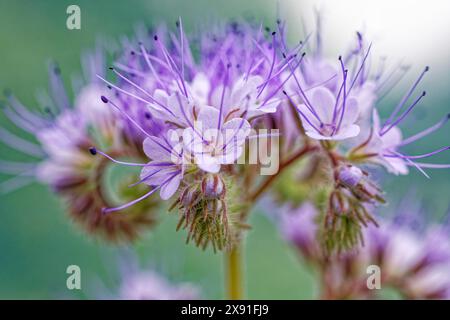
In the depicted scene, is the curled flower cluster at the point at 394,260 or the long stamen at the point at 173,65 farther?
the curled flower cluster at the point at 394,260

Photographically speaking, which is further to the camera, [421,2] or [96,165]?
[421,2]

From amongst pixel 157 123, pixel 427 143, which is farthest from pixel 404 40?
pixel 157 123

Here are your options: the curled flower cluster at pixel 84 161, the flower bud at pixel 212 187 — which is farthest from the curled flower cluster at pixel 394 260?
the flower bud at pixel 212 187

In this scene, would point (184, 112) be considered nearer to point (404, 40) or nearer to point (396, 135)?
point (396, 135)

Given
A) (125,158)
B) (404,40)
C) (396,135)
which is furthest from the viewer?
(404,40)

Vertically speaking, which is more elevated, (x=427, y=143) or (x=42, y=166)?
(x=427, y=143)

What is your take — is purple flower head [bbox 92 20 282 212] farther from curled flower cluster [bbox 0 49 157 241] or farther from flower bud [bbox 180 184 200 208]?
curled flower cluster [bbox 0 49 157 241]

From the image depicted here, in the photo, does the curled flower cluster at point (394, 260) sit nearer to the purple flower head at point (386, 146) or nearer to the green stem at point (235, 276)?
the green stem at point (235, 276)

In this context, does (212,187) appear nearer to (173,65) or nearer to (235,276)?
(173,65)

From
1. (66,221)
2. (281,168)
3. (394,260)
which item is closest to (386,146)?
(281,168)
